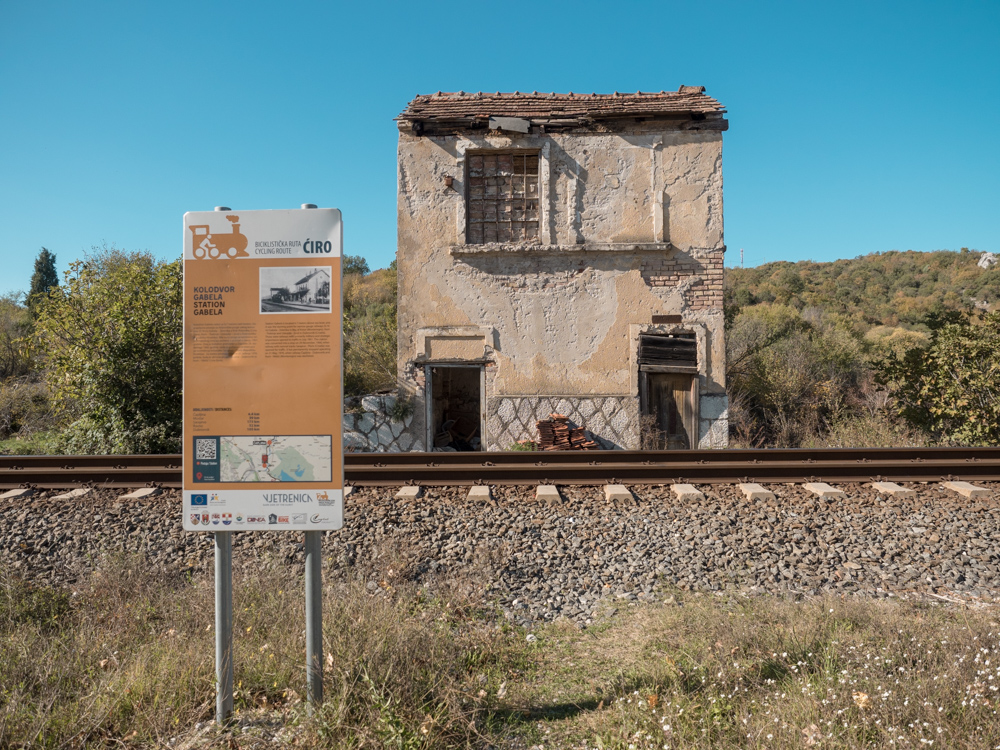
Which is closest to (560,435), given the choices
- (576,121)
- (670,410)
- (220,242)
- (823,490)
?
(670,410)

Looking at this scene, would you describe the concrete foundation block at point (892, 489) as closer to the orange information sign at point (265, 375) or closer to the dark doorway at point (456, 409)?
the orange information sign at point (265, 375)

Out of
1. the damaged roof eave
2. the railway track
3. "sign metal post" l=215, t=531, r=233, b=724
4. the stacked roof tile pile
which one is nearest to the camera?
"sign metal post" l=215, t=531, r=233, b=724

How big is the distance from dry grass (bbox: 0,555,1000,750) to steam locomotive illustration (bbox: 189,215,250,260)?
8.07 feet

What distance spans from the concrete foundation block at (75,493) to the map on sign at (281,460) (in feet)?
17.0

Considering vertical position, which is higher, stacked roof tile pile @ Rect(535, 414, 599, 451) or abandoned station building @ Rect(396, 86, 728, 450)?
abandoned station building @ Rect(396, 86, 728, 450)

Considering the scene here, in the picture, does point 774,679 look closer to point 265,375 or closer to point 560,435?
point 265,375

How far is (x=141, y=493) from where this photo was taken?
6773 millimetres

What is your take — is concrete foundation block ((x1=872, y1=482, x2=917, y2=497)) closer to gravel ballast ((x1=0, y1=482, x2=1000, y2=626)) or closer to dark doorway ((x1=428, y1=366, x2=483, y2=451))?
gravel ballast ((x1=0, y1=482, x2=1000, y2=626))

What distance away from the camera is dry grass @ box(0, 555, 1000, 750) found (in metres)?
2.89

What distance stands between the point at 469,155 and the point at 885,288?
39.4 m

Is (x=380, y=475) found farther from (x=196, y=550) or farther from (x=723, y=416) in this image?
(x=723, y=416)

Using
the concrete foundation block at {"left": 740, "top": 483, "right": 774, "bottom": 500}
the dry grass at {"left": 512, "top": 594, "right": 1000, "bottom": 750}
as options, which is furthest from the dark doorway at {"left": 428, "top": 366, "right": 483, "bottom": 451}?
the dry grass at {"left": 512, "top": 594, "right": 1000, "bottom": 750}

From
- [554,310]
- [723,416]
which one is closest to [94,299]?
[554,310]

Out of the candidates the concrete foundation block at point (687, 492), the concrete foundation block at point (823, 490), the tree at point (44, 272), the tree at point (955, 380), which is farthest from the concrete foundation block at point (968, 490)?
the tree at point (44, 272)
